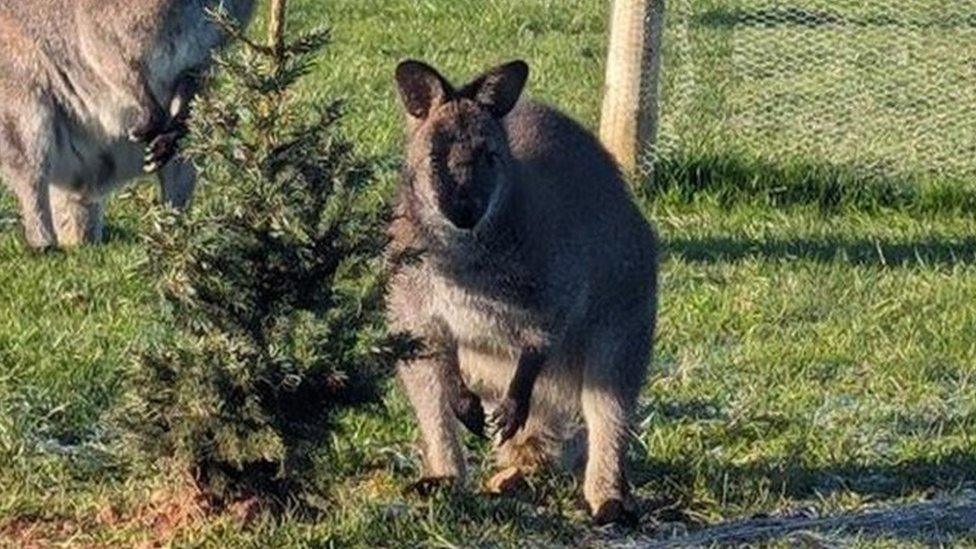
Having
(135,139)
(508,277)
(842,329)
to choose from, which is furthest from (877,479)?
(135,139)

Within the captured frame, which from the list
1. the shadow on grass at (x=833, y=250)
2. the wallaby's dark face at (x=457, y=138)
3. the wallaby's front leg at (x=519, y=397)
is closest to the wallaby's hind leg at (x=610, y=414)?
the wallaby's front leg at (x=519, y=397)

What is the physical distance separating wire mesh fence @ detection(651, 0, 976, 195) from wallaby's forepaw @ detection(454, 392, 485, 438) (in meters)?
4.33

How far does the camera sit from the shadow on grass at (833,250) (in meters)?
8.87

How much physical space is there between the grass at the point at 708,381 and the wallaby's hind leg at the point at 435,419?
0.13m

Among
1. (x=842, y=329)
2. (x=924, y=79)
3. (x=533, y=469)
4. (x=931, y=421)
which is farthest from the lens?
(x=924, y=79)

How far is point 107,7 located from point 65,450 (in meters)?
3.30

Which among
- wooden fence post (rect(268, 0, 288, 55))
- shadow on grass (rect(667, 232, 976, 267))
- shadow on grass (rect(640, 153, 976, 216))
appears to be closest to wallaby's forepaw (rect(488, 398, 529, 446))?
wooden fence post (rect(268, 0, 288, 55))

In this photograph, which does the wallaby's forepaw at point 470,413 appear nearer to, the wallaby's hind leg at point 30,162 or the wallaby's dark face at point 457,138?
the wallaby's dark face at point 457,138

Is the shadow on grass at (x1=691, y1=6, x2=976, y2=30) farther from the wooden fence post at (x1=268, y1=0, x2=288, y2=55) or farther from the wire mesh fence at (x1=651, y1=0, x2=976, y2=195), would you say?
the wooden fence post at (x1=268, y1=0, x2=288, y2=55)

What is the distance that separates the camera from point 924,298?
8203mm

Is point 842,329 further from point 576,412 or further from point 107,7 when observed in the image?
point 107,7

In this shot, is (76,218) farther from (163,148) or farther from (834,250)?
(834,250)

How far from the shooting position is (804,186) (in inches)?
395

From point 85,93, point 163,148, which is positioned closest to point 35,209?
point 85,93
